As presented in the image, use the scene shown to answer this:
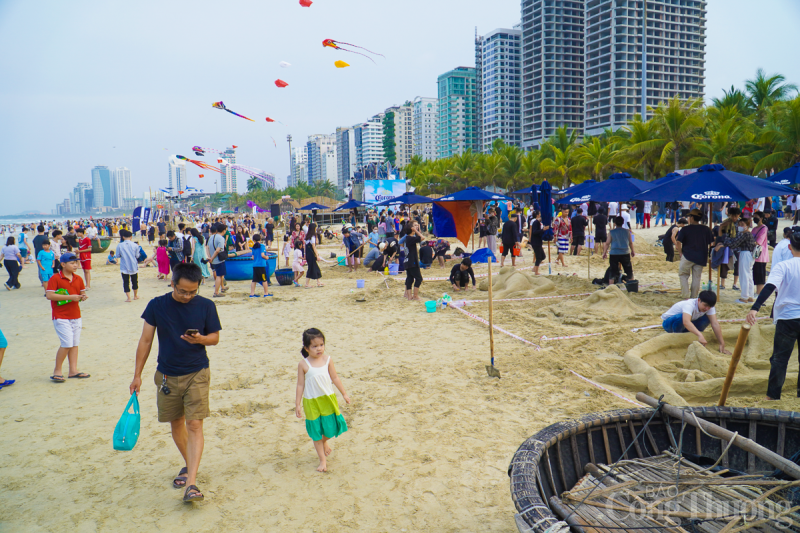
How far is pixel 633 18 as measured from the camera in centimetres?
8612

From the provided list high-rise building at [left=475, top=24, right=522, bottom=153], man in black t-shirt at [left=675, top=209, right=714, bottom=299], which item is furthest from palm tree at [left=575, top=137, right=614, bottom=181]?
high-rise building at [left=475, top=24, right=522, bottom=153]

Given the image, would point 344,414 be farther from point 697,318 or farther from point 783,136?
point 783,136

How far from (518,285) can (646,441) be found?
740 cm

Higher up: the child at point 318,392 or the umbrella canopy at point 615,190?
the umbrella canopy at point 615,190

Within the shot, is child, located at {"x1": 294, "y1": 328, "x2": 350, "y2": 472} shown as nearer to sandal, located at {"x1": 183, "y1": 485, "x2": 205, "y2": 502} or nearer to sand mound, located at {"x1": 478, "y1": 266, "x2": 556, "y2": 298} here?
sandal, located at {"x1": 183, "y1": 485, "x2": 205, "y2": 502}

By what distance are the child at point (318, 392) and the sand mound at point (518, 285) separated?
724 centimetres

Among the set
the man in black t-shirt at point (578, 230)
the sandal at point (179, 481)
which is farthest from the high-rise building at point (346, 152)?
the sandal at point (179, 481)

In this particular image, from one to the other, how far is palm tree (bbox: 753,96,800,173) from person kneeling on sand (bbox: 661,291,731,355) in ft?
77.1

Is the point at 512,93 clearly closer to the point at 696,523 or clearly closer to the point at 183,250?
the point at 183,250

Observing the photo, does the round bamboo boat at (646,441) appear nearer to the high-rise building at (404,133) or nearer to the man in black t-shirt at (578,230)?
the man in black t-shirt at (578,230)

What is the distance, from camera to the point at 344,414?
205 inches

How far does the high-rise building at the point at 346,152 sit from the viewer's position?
180750 millimetres

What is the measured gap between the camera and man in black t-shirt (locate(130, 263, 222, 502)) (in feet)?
11.7

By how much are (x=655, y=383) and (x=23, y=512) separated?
5.71 metres
